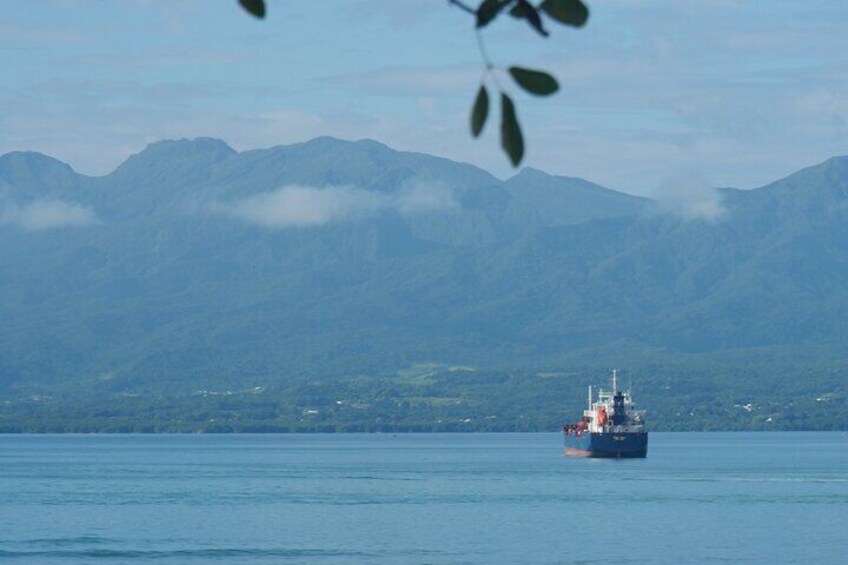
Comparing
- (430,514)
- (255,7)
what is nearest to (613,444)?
(430,514)

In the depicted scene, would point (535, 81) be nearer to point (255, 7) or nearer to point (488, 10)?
point (488, 10)

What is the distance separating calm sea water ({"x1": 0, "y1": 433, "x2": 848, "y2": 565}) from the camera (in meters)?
69.2

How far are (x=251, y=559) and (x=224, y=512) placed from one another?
85.8 ft

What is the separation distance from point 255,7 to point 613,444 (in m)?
137

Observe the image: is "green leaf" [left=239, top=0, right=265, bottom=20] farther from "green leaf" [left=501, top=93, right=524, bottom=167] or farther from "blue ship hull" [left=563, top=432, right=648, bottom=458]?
"blue ship hull" [left=563, top=432, right=648, bottom=458]

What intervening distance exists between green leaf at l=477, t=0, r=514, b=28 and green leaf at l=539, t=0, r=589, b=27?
134mm

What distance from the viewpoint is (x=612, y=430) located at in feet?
452

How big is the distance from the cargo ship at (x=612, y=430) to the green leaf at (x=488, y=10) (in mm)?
126661

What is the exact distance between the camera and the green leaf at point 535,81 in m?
6.19

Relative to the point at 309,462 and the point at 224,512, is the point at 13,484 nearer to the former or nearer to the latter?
the point at 224,512

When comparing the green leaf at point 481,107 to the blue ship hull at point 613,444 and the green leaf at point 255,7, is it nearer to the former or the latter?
the green leaf at point 255,7

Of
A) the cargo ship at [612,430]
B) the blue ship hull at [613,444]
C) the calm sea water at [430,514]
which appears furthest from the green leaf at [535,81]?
the blue ship hull at [613,444]

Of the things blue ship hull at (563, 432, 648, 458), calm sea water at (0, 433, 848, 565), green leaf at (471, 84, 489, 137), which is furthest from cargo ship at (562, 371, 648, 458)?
green leaf at (471, 84, 489, 137)

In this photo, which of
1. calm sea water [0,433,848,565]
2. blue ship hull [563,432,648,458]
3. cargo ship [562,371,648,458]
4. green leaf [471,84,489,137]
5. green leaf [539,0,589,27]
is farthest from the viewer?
blue ship hull [563,432,648,458]
